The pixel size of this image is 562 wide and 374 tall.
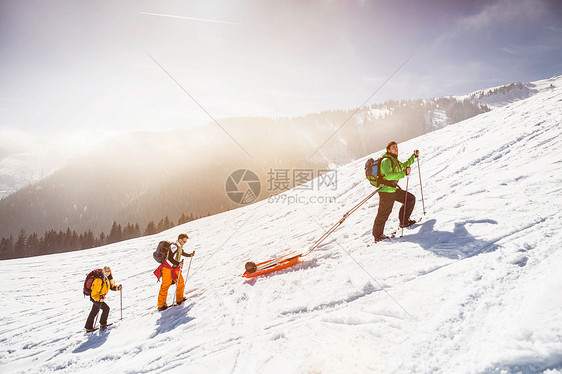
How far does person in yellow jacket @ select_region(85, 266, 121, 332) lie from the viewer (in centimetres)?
810

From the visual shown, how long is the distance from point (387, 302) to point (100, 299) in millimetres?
9072

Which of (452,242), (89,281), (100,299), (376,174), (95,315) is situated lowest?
(95,315)

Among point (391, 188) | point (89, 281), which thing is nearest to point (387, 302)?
point (391, 188)

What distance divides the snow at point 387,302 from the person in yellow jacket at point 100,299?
1.39ft

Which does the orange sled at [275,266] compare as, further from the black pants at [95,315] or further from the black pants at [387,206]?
the black pants at [95,315]

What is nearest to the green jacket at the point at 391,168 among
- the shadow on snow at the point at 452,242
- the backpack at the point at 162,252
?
the shadow on snow at the point at 452,242

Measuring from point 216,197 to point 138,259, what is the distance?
143m

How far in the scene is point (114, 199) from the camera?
652 ft

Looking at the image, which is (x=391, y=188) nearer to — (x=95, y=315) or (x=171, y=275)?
(x=171, y=275)

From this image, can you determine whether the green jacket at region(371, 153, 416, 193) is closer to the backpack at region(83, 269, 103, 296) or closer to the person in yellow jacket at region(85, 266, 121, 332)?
the person in yellow jacket at region(85, 266, 121, 332)

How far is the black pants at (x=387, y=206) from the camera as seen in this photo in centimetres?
744

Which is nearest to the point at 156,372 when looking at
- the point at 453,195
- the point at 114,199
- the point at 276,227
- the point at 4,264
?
the point at 453,195

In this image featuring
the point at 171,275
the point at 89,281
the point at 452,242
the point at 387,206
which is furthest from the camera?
the point at 89,281

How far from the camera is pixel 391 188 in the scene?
294 inches
